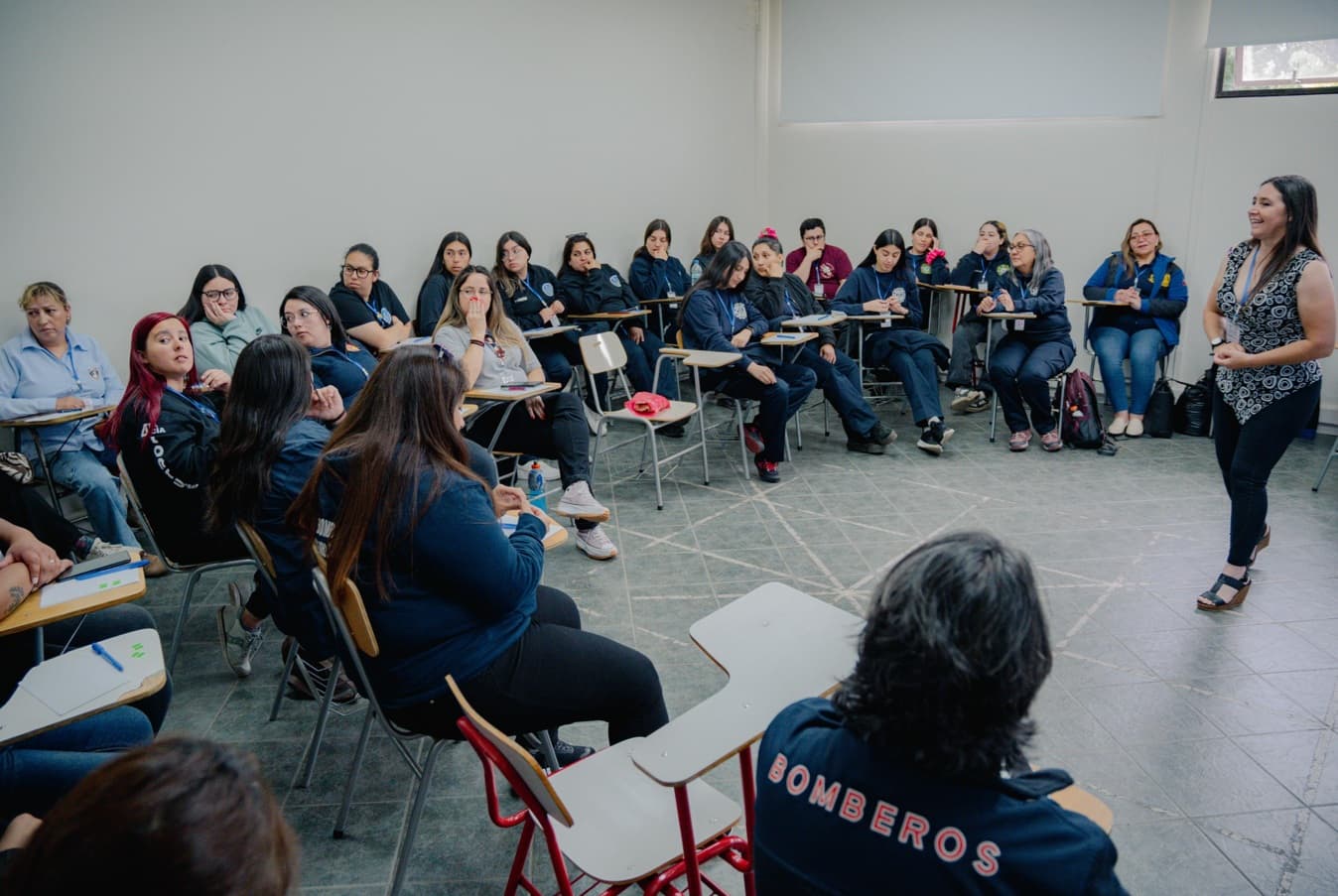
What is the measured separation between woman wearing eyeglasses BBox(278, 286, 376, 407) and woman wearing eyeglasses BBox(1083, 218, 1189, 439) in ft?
15.7

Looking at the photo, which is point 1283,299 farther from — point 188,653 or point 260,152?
point 260,152

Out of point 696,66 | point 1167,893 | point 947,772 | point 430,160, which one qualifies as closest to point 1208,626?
point 1167,893

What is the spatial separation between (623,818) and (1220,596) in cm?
273

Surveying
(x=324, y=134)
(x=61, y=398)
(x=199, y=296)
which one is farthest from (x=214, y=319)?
(x=324, y=134)

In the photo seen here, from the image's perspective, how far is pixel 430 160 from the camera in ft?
19.2

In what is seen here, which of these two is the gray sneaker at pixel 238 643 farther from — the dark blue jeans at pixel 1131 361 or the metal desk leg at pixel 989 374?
the dark blue jeans at pixel 1131 361

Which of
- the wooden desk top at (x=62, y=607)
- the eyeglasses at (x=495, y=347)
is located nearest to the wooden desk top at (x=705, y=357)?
the eyeglasses at (x=495, y=347)

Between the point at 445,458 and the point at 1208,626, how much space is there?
2.88 meters

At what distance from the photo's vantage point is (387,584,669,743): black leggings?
1971 millimetres

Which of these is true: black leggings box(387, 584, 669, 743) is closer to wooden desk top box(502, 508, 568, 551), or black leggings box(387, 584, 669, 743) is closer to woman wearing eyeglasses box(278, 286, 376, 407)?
wooden desk top box(502, 508, 568, 551)

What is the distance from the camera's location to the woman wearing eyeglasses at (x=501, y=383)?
4.27m

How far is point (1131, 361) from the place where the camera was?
591 centimetres

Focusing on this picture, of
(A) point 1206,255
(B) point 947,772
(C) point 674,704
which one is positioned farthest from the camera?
(A) point 1206,255

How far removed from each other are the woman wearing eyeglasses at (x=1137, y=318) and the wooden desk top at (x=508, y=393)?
3943 millimetres
